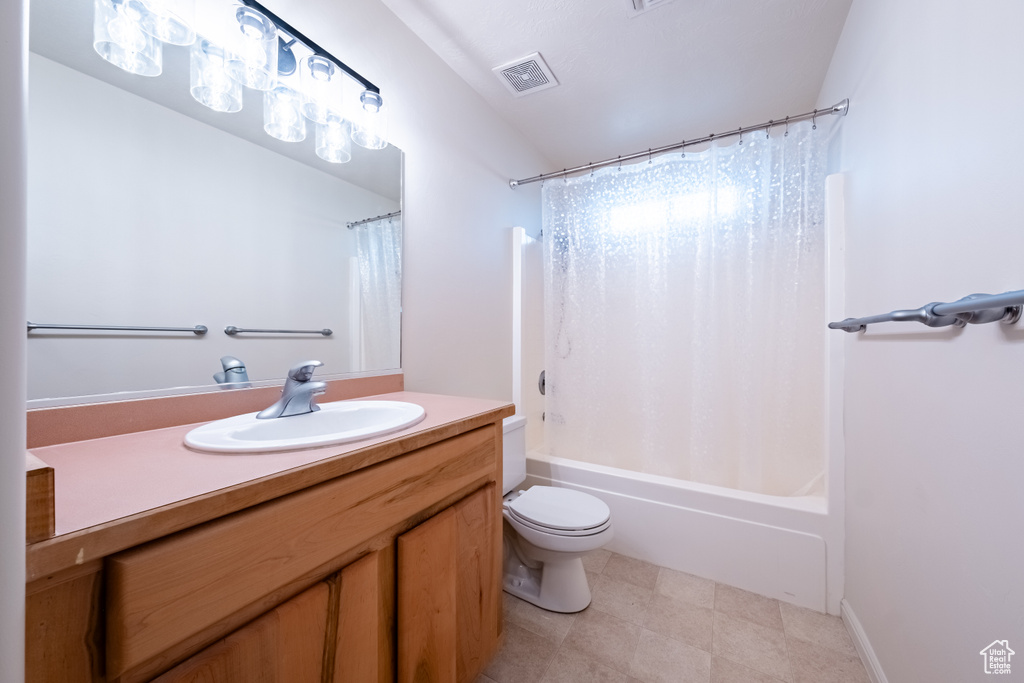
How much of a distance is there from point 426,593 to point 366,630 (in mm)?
154

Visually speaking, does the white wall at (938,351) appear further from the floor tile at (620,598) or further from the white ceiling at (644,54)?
the floor tile at (620,598)

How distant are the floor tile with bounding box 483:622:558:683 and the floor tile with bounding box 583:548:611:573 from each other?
0.45m

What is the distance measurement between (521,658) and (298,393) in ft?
3.71

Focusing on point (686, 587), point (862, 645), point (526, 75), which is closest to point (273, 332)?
point (526, 75)

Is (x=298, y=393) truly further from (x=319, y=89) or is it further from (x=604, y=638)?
(x=604, y=638)

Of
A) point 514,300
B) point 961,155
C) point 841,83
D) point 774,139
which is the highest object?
point 841,83

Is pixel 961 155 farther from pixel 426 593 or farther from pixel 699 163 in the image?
pixel 426 593

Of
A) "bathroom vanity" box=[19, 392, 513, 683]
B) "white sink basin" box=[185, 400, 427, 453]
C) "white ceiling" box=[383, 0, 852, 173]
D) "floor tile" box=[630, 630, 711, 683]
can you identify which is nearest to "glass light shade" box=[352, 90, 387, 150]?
"white ceiling" box=[383, 0, 852, 173]

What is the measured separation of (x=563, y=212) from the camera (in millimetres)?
2125

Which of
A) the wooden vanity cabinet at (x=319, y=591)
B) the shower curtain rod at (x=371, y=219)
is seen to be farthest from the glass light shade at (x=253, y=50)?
the wooden vanity cabinet at (x=319, y=591)

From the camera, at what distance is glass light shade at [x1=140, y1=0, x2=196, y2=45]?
0.88 meters

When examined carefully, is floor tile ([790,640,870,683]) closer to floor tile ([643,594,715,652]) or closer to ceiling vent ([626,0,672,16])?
floor tile ([643,594,715,652])

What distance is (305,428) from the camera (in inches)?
38.0

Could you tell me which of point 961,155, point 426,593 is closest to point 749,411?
point 961,155
